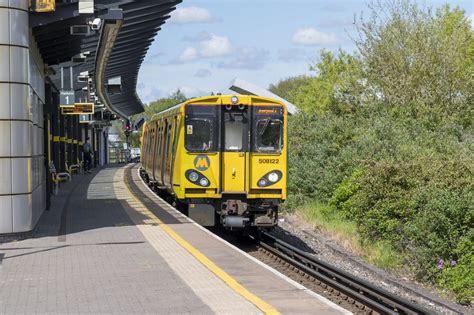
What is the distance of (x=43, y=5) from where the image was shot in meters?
13.9

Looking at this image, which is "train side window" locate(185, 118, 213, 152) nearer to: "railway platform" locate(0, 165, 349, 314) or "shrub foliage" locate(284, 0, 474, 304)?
"railway platform" locate(0, 165, 349, 314)

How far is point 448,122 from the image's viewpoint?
27.1m

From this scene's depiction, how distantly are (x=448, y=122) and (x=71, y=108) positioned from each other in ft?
45.9

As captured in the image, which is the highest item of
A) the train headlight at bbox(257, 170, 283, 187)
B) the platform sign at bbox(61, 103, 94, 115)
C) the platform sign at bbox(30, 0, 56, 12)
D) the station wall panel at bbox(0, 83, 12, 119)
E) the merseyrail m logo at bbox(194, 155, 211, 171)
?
the platform sign at bbox(30, 0, 56, 12)

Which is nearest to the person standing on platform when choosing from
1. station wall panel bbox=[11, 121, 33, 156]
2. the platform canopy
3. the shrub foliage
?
the platform canopy

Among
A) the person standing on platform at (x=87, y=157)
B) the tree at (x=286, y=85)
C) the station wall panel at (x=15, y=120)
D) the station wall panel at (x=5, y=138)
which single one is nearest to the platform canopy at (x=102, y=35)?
the station wall panel at (x=15, y=120)

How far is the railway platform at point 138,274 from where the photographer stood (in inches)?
338

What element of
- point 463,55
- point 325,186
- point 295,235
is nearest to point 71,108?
point 325,186

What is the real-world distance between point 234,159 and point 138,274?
5731mm

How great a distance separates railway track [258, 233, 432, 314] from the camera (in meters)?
10.2

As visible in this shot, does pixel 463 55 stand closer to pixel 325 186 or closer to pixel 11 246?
pixel 325 186

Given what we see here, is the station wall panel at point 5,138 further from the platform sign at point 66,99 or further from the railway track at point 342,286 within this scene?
the platform sign at point 66,99

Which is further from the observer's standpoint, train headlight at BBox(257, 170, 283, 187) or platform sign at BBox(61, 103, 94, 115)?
platform sign at BBox(61, 103, 94, 115)

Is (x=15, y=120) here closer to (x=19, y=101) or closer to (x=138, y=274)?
(x=19, y=101)
